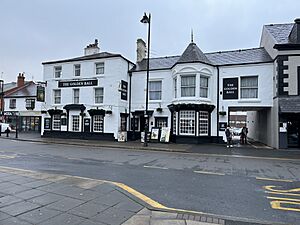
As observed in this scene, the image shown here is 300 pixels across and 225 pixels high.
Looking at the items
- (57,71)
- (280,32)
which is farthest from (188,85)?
(57,71)

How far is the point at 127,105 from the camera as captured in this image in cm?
2602

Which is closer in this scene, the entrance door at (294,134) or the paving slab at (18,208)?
the paving slab at (18,208)

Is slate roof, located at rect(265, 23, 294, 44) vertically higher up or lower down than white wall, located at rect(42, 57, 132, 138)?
higher up

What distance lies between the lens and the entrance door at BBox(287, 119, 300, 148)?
1897cm

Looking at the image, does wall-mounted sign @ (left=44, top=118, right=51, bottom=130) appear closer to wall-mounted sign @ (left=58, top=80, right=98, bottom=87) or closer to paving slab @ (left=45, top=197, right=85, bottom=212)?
wall-mounted sign @ (left=58, top=80, right=98, bottom=87)

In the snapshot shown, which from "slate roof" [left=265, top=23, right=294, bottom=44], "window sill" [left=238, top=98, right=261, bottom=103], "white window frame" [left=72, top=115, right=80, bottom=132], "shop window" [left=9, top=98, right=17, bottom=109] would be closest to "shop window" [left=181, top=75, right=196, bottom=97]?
"window sill" [left=238, top=98, right=261, bottom=103]

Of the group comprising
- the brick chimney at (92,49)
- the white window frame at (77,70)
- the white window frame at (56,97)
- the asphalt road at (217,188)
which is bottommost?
the asphalt road at (217,188)

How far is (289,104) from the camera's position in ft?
59.6

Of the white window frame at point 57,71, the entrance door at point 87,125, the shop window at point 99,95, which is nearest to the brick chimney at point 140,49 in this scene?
the shop window at point 99,95

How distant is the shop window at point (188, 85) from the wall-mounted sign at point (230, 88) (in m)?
2.98

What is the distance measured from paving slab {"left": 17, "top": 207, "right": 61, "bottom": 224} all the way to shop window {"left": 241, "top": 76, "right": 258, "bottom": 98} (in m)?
20.3

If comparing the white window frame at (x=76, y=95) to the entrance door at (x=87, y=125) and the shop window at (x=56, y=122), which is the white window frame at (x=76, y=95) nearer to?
the entrance door at (x=87, y=125)

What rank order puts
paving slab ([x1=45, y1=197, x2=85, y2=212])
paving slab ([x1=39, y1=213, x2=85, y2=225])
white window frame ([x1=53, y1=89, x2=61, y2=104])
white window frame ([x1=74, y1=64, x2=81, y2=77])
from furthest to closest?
white window frame ([x1=53, y1=89, x2=61, y2=104]) < white window frame ([x1=74, y1=64, x2=81, y2=77]) < paving slab ([x1=45, y1=197, x2=85, y2=212]) < paving slab ([x1=39, y1=213, x2=85, y2=225])

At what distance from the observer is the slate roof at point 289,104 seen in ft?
58.4
